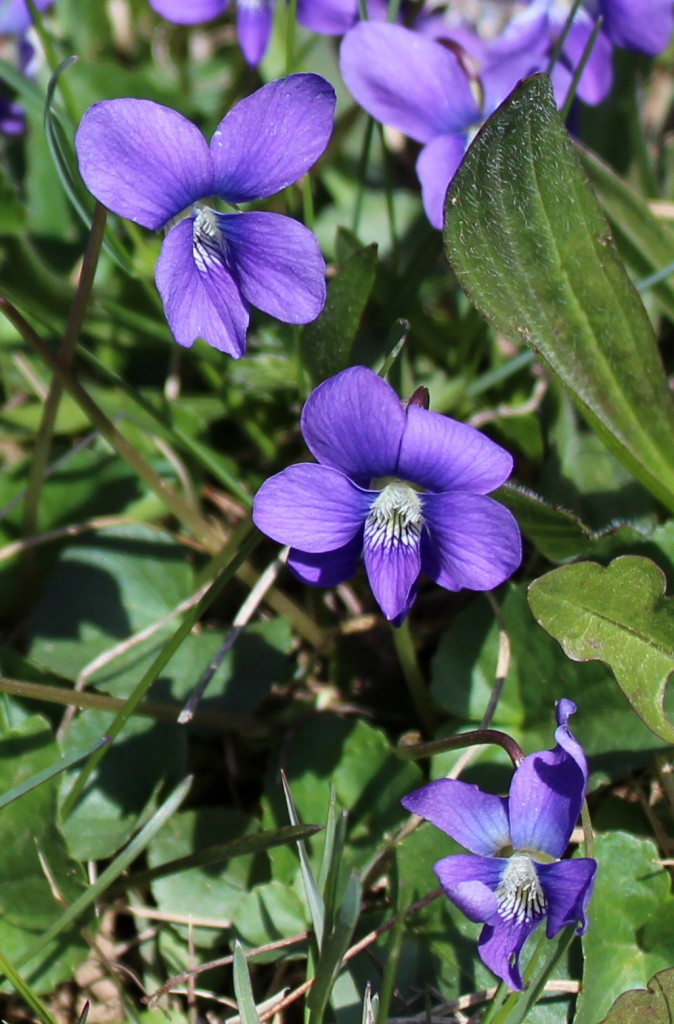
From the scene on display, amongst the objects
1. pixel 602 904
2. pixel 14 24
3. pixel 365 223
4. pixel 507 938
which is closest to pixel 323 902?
pixel 507 938

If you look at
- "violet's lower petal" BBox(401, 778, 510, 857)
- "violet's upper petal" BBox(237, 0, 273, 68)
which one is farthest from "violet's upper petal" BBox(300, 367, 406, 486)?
"violet's upper petal" BBox(237, 0, 273, 68)

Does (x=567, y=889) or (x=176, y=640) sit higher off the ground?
(x=176, y=640)

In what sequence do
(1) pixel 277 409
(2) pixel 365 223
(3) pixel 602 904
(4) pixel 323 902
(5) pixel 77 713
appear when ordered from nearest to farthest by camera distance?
1. (4) pixel 323 902
2. (3) pixel 602 904
3. (5) pixel 77 713
4. (1) pixel 277 409
5. (2) pixel 365 223

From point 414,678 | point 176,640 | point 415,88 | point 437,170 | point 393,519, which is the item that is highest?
point 415,88

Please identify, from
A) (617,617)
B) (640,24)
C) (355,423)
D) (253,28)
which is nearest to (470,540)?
(355,423)

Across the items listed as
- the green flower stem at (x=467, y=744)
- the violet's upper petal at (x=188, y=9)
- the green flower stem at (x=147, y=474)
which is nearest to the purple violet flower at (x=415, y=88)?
the violet's upper petal at (x=188, y=9)

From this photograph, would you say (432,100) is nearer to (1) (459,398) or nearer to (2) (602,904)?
(1) (459,398)

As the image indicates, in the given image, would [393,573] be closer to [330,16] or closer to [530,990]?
[530,990]
